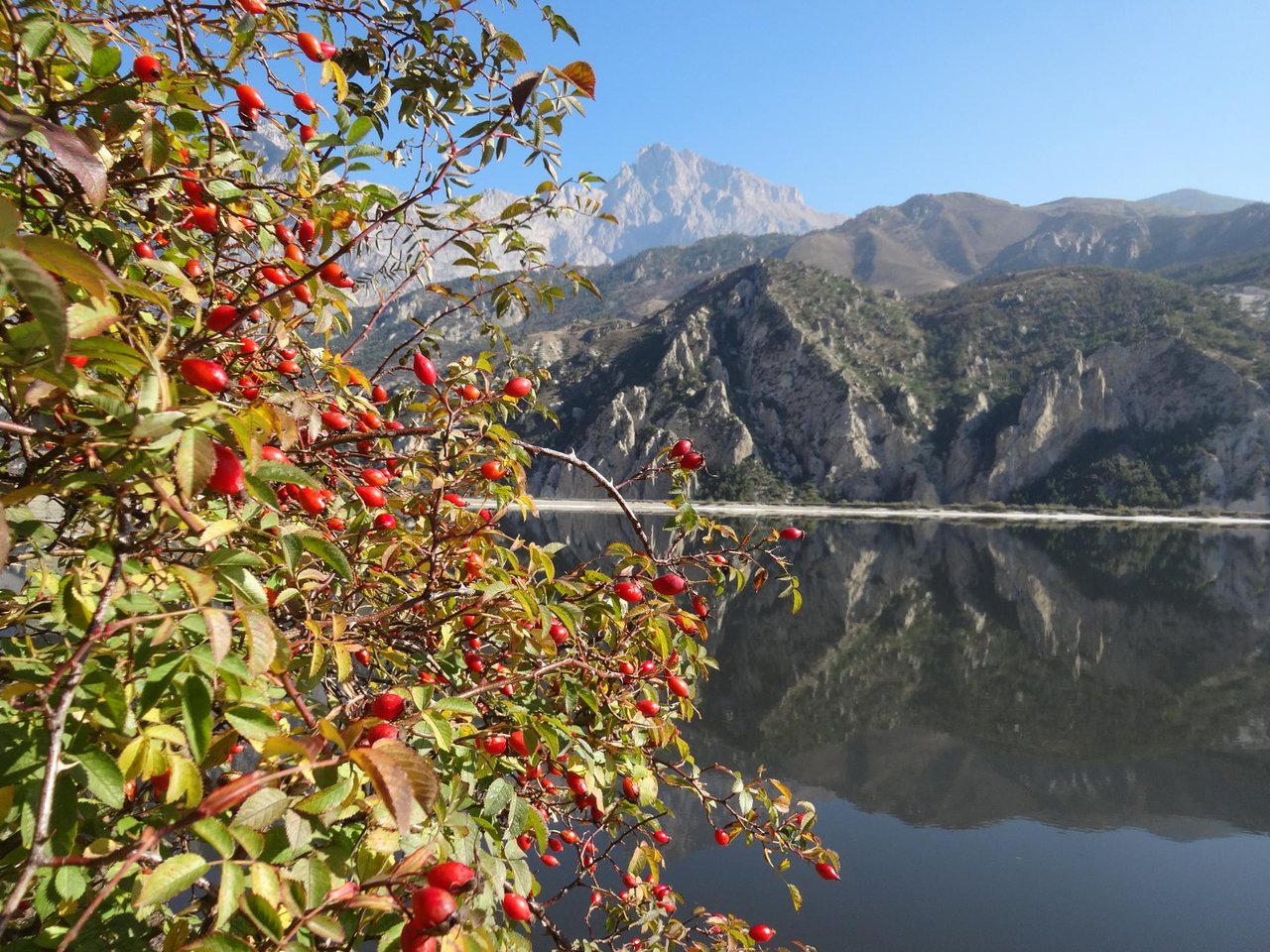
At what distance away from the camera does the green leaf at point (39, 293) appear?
54cm

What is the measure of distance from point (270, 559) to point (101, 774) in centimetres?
61

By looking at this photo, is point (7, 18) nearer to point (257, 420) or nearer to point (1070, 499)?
point (257, 420)

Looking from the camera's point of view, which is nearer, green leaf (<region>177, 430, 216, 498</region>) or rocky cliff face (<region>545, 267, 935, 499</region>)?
green leaf (<region>177, 430, 216, 498</region>)

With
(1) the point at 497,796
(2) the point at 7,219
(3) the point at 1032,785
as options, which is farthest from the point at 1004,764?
(2) the point at 7,219

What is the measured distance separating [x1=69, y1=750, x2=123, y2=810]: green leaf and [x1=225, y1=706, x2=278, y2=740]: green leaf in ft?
0.41

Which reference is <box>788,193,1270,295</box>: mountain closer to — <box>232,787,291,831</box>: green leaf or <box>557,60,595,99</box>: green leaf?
<box>557,60,595,99</box>: green leaf

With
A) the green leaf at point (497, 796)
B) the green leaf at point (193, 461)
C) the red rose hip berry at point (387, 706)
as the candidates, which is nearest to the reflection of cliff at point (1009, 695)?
the green leaf at point (497, 796)

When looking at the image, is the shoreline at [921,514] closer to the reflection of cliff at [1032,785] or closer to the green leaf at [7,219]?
the reflection of cliff at [1032,785]

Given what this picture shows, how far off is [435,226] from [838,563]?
1120 inches

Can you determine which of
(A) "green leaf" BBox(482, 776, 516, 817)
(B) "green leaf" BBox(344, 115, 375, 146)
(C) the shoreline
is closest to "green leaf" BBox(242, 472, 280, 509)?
(A) "green leaf" BBox(482, 776, 516, 817)

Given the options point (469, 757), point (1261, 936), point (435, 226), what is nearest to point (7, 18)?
point (435, 226)

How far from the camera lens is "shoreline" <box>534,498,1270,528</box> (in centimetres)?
5234

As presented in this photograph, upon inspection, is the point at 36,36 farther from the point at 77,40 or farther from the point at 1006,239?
the point at 1006,239

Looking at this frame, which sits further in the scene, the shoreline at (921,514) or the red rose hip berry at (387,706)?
the shoreline at (921,514)
